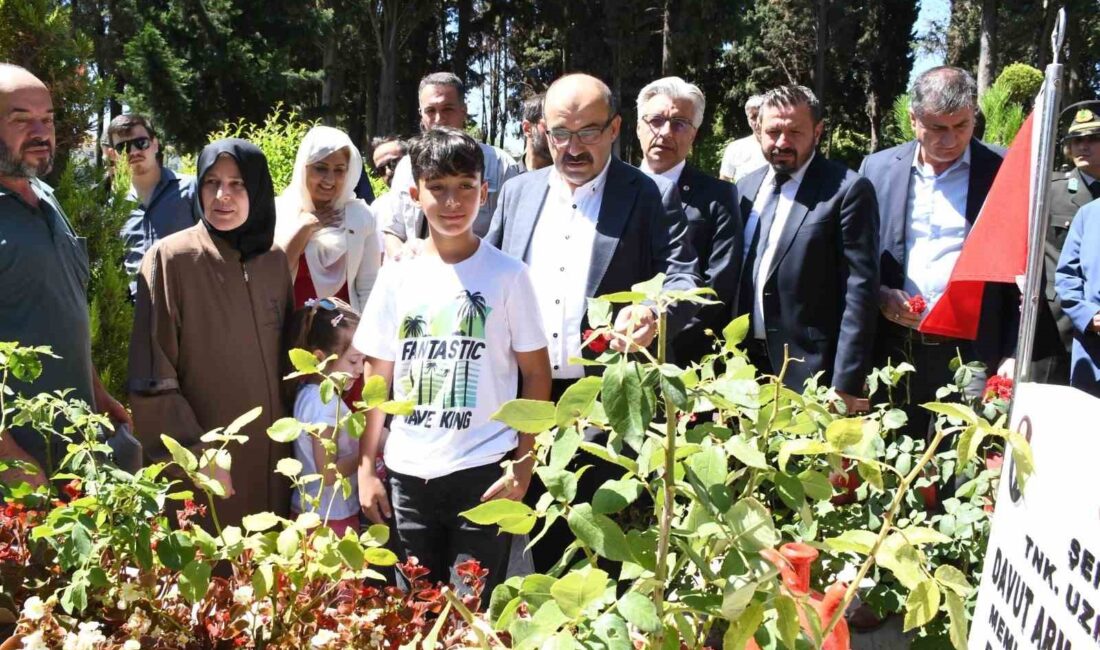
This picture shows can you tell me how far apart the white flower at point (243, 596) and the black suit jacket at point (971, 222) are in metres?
2.89

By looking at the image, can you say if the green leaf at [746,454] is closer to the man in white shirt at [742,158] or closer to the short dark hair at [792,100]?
the short dark hair at [792,100]

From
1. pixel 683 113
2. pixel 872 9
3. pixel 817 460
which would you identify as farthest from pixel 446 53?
pixel 817 460

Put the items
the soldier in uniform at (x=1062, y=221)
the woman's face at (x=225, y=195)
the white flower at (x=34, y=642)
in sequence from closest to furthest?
1. the white flower at (x=34, y=642)
2. the woman's face at (x=225, y=195)
3. the soldier in uniform at (x=1062, y=221)

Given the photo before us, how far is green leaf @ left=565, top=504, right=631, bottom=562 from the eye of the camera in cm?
120

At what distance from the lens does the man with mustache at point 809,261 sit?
3.66 metres

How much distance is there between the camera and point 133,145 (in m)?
4.97

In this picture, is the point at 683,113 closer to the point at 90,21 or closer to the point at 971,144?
the point at 971,144

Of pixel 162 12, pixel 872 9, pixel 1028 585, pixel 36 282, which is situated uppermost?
pixel 872 9

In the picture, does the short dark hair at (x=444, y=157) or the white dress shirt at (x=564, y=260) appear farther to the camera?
the white dress shirt at (x=564, y=260)

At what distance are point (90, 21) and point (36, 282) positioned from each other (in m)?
26.3

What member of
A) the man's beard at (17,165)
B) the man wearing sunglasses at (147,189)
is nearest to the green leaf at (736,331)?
the man's beard at (17,165)

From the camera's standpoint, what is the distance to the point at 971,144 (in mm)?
3965

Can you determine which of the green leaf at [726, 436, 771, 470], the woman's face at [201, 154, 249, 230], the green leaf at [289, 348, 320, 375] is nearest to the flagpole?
the green leaf at [726, 436, 771, 470]

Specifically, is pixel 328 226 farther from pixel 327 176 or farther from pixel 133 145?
pixel 133 145
